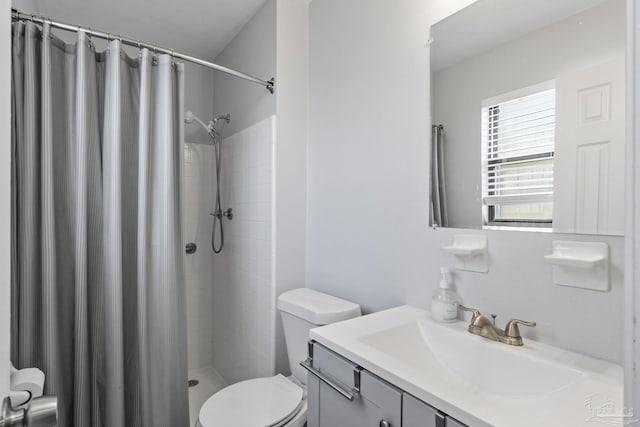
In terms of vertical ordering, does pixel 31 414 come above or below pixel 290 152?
below

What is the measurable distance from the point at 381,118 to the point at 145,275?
128 centimetres

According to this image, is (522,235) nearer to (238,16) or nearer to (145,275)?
(145,275)

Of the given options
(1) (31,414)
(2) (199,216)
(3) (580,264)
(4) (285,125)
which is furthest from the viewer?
(2) (199,216)

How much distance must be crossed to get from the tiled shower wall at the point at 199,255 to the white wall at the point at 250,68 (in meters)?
0.39

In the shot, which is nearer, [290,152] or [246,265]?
[290,152]

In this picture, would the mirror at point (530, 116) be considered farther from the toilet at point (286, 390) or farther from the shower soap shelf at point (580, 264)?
the toilet at point (286, 390)

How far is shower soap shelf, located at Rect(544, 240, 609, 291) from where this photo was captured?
88cm

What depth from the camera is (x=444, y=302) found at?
3.89 feet

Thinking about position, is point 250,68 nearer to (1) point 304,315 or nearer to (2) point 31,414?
(1) point 304,315

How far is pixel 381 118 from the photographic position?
1.51 metres

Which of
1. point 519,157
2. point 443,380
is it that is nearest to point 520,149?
point 519,157

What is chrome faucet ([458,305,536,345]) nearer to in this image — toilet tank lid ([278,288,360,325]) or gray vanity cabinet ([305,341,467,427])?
gray vanity cabinet ([305,341,467,427])

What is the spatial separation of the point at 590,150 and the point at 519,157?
189 mm

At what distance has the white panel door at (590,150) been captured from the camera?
0.86 meters
